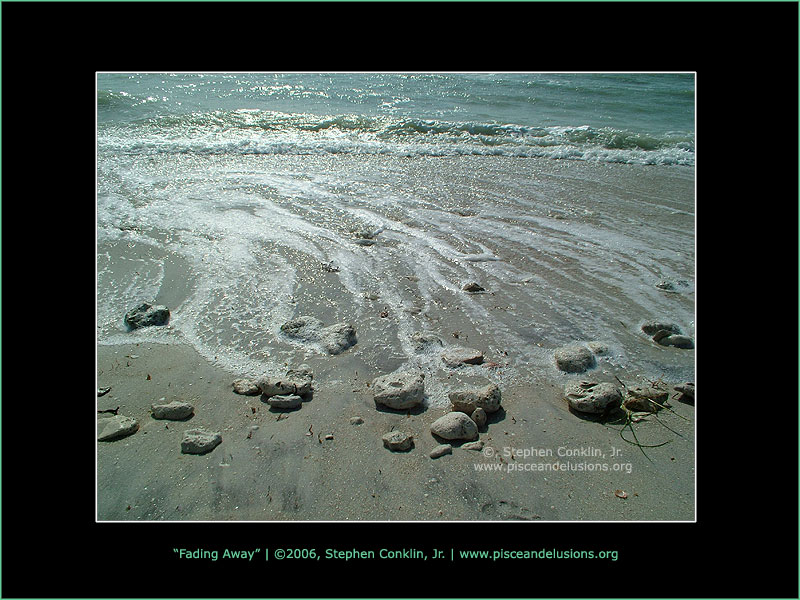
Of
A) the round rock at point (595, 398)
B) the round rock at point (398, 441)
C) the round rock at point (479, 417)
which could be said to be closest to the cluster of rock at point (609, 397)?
the round rock at point (595, 398)

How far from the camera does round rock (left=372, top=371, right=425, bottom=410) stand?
3.14 m

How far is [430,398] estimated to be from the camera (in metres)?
3.27

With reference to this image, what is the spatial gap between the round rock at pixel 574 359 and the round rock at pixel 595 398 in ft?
0.86

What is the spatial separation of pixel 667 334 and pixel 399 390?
7.32 feet

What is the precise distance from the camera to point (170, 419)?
308 cm

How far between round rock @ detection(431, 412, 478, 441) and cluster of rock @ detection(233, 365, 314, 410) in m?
0.86

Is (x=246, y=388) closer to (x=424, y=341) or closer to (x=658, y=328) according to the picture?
(x=424, y=341)

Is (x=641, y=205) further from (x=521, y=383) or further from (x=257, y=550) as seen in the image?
(x=257, y=550)

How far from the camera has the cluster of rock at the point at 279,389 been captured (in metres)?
3.14

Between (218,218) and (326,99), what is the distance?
10.4 meters

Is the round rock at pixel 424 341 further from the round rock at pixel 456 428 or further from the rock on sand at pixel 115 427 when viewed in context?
the rock on sand at pixel 115 427

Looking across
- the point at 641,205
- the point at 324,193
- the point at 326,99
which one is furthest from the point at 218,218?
the point at 326,99

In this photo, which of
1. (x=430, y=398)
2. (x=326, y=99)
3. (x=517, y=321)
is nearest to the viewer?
(x=430, y=398)

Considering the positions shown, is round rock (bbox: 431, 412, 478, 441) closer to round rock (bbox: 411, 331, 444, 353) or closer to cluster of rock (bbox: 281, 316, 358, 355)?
round rock (bbox: 411, 331, 444, 353)
